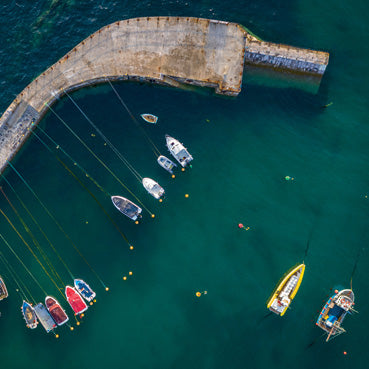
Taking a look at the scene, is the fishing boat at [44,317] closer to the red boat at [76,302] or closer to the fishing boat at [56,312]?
the fishing boat at [56,312]

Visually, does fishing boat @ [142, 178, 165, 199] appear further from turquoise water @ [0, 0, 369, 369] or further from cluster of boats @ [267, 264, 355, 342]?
cluster of boats @ [267, 264, 355, 342]

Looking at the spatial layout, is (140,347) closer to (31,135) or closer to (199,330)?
(199,330)

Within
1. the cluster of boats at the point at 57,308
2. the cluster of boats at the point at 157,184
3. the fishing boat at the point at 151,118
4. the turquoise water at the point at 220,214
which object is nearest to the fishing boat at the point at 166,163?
the cluster of boats at the point at 157,184

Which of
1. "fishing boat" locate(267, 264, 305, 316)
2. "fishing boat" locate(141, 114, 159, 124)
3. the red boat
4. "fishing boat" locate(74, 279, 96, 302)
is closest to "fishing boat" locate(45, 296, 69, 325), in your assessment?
the red boat

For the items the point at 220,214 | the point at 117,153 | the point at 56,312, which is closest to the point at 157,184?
the point at 117,153

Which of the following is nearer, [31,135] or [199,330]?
[199,330]

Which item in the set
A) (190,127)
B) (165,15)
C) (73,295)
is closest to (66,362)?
(73,295)
